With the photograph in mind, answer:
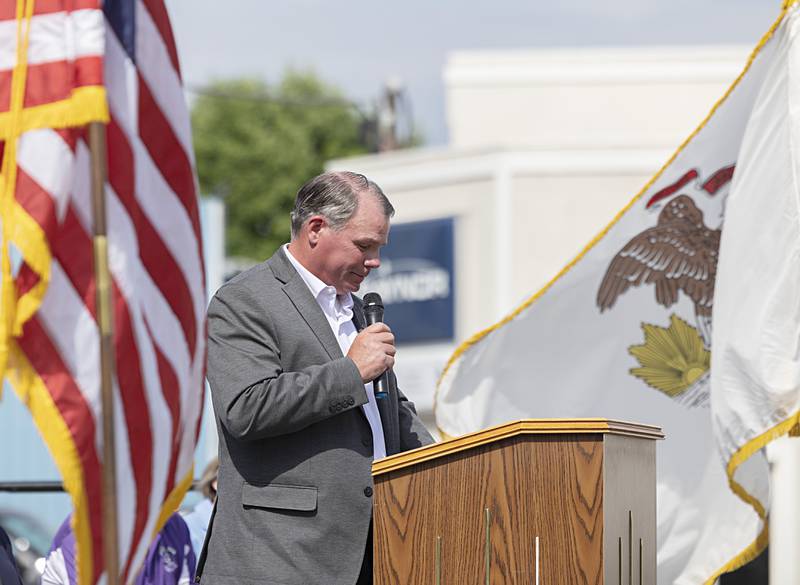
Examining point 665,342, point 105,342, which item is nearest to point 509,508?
point 105,342

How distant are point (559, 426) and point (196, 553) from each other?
2433mm

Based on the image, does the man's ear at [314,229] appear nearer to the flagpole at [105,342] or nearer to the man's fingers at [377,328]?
the man's fingers at [377,328]

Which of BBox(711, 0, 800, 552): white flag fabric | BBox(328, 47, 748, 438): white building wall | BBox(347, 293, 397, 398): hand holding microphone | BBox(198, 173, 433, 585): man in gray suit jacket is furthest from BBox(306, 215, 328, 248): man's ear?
BBox(328, 47, 748, 438): white building wall

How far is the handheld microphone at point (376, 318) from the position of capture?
4.46 m

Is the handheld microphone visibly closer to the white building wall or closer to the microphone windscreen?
the microphone windscreen

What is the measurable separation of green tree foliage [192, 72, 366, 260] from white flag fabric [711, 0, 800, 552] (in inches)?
1527

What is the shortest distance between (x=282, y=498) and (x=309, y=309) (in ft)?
1.87

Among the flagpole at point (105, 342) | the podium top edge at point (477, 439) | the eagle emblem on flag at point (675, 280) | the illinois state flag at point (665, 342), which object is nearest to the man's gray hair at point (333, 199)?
the podium top edge at point (477, 439)

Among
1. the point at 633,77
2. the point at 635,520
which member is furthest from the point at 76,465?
the point at 633,77

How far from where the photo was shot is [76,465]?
11.8 feet

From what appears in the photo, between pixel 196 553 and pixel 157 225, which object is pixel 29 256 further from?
pixel 196 553

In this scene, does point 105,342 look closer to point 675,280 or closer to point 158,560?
point 158,560

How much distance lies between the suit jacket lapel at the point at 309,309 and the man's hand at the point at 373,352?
0.20 meters

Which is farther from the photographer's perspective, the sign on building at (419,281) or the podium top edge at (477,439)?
the sign on building at (419,281)
